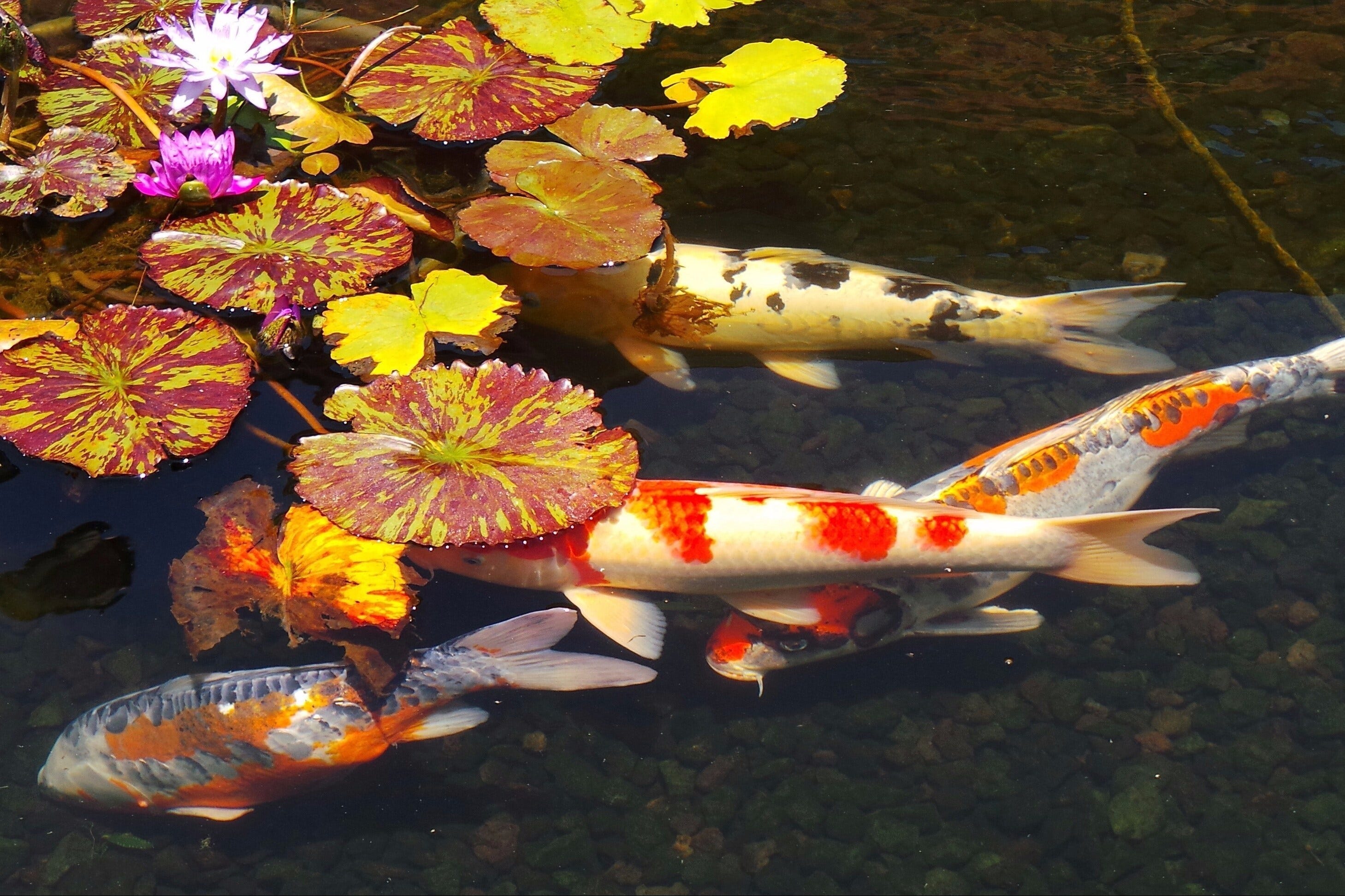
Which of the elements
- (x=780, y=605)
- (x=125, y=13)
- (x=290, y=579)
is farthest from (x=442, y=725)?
(x=125, y=13)

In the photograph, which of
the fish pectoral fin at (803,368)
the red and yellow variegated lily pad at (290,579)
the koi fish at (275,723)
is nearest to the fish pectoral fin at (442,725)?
the koi fish at (275,723)

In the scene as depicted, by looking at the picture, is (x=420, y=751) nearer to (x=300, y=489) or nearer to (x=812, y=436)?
(x=300, y=489)

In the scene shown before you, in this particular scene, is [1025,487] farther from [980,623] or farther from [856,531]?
[856,531]

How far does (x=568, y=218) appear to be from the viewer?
128 inches

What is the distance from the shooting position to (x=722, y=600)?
124 inches

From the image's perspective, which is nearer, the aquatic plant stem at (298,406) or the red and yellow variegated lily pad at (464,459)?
the red and yellow variegated lily pad at (464,459)

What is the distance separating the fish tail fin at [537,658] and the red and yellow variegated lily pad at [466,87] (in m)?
1.68

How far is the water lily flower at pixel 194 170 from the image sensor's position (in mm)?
3217

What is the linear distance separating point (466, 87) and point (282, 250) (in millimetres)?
980

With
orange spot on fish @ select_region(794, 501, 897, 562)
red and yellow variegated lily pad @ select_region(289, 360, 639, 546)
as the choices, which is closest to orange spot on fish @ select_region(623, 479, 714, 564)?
red and yellow variegated lily pad @ select_region(289, 360, 639, 546)

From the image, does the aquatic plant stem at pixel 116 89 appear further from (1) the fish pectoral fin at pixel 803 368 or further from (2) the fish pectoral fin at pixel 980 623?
Result: (2) the fish pectoral fin at pixel 980 623

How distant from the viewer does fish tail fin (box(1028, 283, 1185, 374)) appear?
11.7 feet

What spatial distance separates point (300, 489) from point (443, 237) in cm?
119

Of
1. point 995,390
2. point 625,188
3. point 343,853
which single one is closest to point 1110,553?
point 995,390
